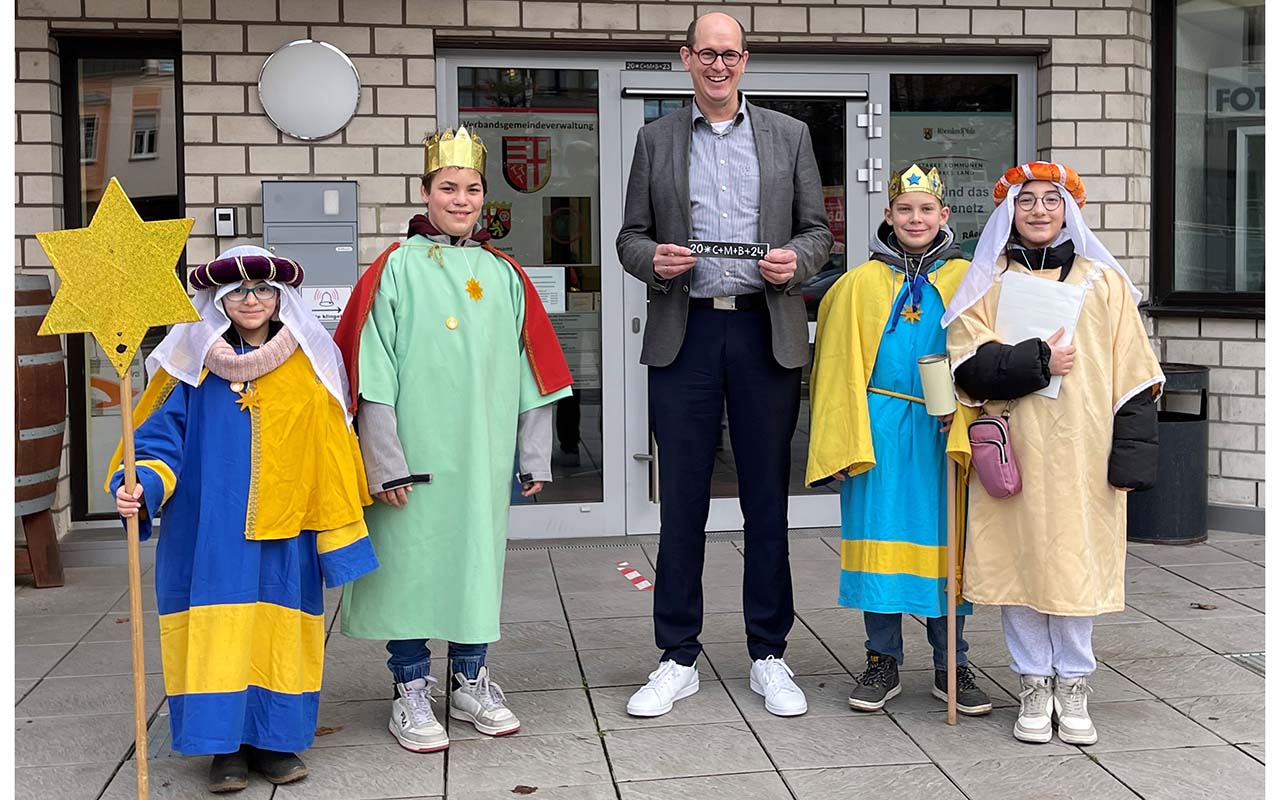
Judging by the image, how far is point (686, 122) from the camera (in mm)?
4297

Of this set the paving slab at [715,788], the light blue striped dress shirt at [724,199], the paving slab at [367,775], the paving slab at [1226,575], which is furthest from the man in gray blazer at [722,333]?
the paving slab at [1226,575]

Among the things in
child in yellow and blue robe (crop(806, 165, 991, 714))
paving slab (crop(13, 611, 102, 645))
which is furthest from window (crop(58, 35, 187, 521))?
child in yellow and blue robe (crop(806, 165, 991, 714))

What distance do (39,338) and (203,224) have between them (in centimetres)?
90

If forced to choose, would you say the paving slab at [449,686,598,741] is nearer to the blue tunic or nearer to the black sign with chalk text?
the blue tunic

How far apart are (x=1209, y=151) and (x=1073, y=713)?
13.7ft

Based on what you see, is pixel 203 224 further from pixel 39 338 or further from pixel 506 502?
pixel 506 502

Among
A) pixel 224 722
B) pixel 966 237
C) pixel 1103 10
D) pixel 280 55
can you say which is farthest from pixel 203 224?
pixel 1103 10

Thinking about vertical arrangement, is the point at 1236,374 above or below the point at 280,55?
below

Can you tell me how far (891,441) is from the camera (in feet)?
13.4

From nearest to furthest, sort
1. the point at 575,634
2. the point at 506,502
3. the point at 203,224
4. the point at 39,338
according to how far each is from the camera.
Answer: the point at 506,502
the point at 575,634
the point at 39,338
the point at 203,224

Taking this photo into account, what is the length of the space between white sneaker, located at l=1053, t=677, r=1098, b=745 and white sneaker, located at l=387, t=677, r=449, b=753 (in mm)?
1799

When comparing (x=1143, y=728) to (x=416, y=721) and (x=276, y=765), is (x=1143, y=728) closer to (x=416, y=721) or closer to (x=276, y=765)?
(x=416, y=721)

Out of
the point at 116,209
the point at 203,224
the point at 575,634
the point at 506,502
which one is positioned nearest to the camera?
the point at 116,209

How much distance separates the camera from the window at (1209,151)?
6.94 m
